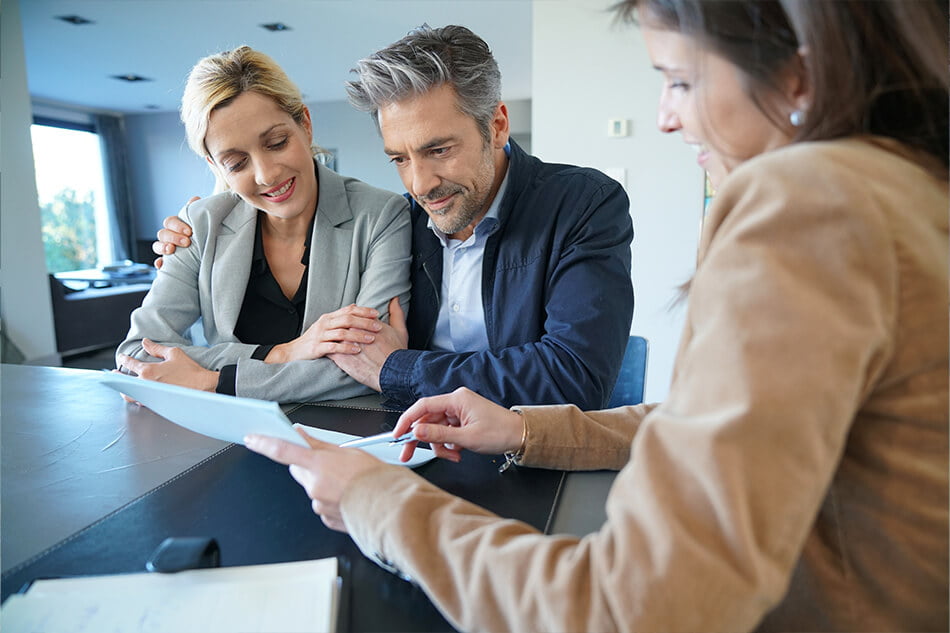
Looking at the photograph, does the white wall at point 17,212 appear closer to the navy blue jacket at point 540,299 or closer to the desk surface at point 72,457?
the desk surface at point 72,457

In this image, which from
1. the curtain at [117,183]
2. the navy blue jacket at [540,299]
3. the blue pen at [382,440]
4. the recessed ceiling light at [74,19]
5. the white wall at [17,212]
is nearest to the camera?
the blue pen at [382,440]

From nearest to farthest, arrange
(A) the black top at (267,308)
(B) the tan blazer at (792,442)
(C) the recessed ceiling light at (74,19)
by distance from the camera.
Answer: (B) the tan blazer at (792,442)
(A) the black top at (267,308)
(C) the recessed ceiling light at (74,19)

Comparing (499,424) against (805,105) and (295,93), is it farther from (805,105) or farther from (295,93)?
(295,93)

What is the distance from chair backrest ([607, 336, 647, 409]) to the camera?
162cm

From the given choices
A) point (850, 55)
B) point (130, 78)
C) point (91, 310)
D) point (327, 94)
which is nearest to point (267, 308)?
point (850, 55)

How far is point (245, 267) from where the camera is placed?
1.50 metres

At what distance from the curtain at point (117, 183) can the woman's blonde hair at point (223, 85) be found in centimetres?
930

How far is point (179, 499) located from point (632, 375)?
1147 mm

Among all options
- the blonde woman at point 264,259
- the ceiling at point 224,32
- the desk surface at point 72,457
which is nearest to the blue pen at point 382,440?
the desk surface at point 72,457

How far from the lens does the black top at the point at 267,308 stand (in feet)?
5.10

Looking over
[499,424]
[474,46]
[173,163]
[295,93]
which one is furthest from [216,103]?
[173,163]

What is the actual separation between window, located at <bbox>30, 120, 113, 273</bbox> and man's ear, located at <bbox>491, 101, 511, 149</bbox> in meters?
8.31

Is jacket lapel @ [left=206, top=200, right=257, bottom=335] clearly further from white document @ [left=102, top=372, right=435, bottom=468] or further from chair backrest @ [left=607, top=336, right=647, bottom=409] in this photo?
chair backrest @ [left=607, top=336, right=647, bottom=409]

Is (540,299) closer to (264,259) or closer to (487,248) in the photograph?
(487,248)
